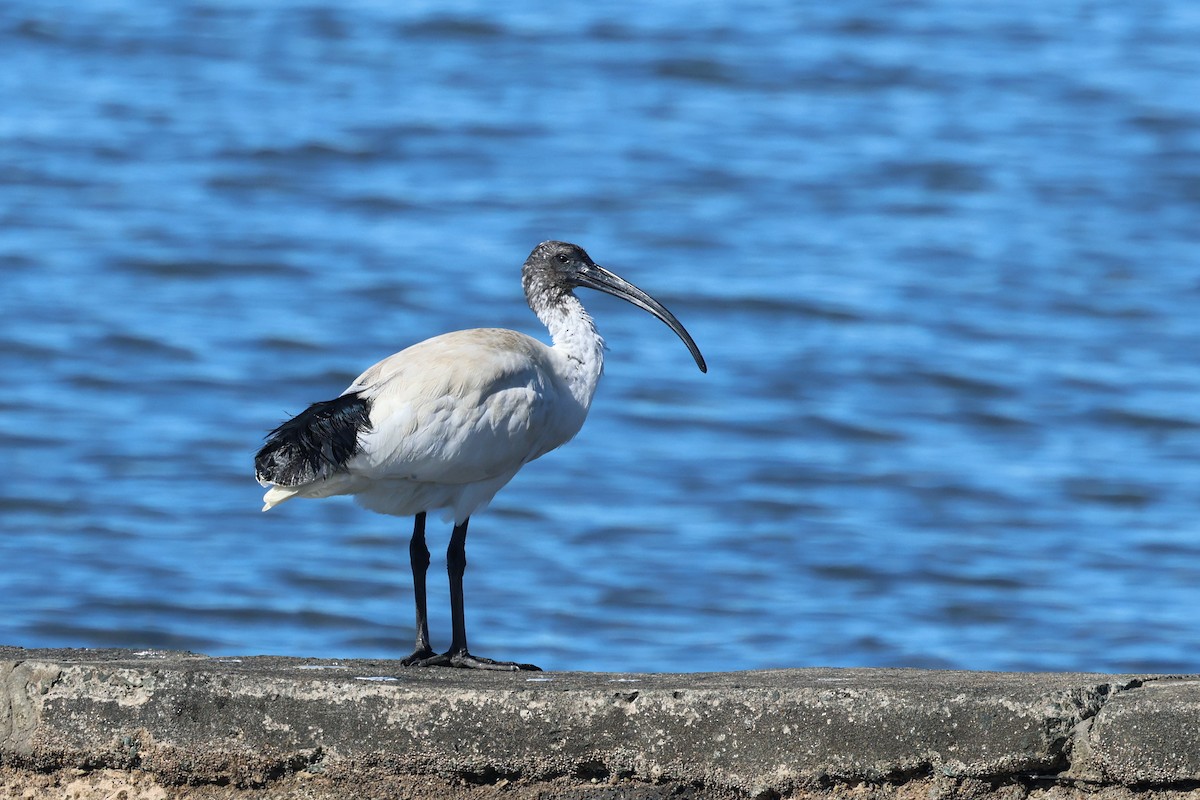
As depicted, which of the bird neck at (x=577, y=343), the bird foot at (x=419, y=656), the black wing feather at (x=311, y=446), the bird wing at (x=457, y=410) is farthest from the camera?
the bird neck at (x=577, y=343)

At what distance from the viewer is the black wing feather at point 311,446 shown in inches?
259

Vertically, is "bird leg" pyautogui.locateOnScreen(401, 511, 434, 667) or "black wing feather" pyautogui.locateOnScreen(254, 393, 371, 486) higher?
"black wing feather" pyautogui.locateOnScreen(254, 393, 371, 486)

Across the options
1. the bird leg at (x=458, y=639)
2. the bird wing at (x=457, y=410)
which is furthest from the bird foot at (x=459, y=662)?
the bird wing at (x=457, y=410)

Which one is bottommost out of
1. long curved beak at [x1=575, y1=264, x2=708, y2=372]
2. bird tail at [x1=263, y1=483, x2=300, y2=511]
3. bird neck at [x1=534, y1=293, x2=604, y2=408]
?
bird tail at [x1=263, y1=483, x2=300, y2=511]

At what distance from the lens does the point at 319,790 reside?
5340mm

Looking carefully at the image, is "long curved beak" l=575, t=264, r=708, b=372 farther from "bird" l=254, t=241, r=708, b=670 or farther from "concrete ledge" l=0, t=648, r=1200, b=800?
"concrete ledge" l=0, t=648, r=1200, b=800

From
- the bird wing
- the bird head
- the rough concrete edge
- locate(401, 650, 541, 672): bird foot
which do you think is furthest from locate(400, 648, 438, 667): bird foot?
the rough concrete edge

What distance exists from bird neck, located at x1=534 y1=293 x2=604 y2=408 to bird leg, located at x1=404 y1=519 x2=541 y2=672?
2.23 feet

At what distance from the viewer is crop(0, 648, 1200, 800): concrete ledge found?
17.1 feet

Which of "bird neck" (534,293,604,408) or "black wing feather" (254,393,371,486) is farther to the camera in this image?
"bird neck" (534,293,604,408)

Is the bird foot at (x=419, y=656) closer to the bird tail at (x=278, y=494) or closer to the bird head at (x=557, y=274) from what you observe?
the bird tail at (x=278, y=494)

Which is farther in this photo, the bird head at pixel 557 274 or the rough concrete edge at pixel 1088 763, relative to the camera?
the bird head at pixel 557 274

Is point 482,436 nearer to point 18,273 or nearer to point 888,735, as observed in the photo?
point 888,735

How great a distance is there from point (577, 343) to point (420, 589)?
3.80 ft
